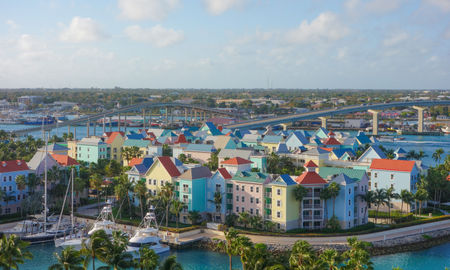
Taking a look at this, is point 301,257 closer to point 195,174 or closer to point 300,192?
point 300,192

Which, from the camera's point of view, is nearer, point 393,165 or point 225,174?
point 225,174

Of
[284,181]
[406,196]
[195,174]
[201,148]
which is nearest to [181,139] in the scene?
A: [201,148]

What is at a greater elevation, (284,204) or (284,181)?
(284,181)

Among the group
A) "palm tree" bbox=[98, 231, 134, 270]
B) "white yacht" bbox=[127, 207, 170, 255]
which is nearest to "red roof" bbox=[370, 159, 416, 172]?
"white yacht" bbox=[127, 207, 170, 255]

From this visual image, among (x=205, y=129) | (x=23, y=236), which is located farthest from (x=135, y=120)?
(x=23, y=236)

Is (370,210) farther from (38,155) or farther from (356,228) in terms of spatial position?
(38,155)

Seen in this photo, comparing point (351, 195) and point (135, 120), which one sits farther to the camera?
point (135, 120)

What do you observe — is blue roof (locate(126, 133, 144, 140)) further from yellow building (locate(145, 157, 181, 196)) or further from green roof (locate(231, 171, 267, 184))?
green roof (locate(231, 171, 267, 184))
